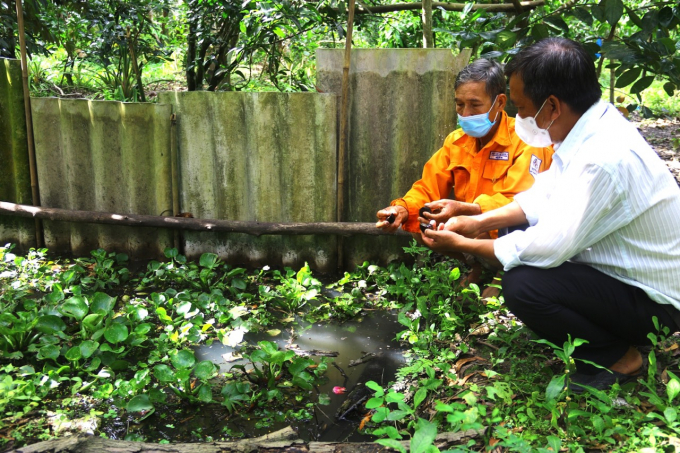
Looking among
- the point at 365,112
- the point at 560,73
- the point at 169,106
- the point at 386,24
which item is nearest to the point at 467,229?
the point at 560,73

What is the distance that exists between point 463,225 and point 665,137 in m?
5.58

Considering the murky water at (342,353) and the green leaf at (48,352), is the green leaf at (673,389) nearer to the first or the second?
the murky water at (342,353)

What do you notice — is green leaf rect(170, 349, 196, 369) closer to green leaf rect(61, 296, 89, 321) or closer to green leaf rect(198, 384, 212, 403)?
green leaf rect(198, 384, 212, 403)

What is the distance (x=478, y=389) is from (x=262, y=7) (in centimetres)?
306

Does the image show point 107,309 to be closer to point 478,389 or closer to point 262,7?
point 478,389

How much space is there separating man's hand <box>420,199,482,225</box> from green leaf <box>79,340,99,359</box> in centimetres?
174

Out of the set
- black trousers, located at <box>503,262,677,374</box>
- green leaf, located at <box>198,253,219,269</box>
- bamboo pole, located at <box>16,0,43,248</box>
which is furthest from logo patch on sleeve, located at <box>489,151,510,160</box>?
bamboo pole, located at <box>16,0,43,248</box>

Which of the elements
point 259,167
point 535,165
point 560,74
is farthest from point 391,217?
point 560,74

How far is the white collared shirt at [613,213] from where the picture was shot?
2197 mm

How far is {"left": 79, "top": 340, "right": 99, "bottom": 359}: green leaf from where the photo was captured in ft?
9.25

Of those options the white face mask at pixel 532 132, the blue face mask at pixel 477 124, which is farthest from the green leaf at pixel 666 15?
the white face mask at pixel 532 132

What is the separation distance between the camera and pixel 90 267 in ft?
13.8

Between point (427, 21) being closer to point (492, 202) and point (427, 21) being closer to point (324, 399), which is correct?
point (492, 202)

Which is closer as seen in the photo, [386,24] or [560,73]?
[560,73]
